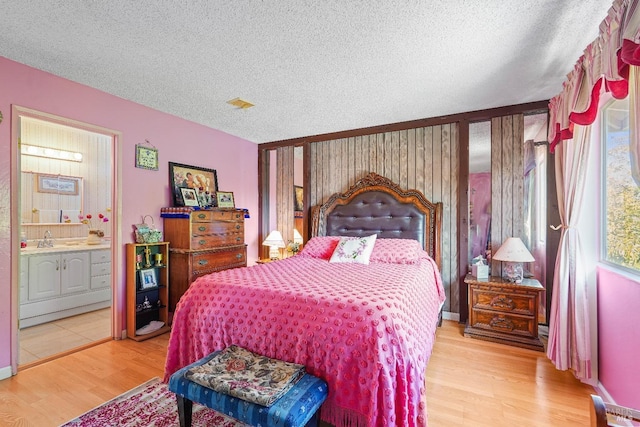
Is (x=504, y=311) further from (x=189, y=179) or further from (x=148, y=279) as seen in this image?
(x=189, y=179)

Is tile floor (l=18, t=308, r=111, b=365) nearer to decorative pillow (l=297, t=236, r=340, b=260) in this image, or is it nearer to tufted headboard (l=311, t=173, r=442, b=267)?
decorative pillow (l=297, t=236, r=340, b=260)

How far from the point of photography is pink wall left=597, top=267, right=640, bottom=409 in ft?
5.57

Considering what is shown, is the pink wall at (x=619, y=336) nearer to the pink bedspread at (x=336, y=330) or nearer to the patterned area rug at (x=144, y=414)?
the pink bedspread at (x=336, y=330)

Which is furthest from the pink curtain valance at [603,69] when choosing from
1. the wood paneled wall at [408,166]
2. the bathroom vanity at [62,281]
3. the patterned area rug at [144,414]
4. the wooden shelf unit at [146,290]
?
the bathroom vanity at [62,281]

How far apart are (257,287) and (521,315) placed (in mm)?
2547

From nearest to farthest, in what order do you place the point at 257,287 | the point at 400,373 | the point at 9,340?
the point at 400,373
the point at 257,287
the point at 9,340

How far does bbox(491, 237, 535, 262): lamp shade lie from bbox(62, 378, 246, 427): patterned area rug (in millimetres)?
2680

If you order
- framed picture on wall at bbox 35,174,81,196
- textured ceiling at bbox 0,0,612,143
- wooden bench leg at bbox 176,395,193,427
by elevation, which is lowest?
wooden bench leg at bbox 176,395,193,427

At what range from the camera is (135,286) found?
3.08m

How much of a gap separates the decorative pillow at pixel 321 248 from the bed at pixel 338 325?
0.46 m

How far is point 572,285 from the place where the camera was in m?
2.29

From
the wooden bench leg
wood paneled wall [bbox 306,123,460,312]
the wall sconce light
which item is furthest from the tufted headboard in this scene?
the wall sconce light

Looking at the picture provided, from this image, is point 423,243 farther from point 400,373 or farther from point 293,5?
point 293,5

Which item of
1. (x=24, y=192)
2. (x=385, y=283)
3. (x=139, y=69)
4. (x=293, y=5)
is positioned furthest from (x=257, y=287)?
(x=24, y=192)
